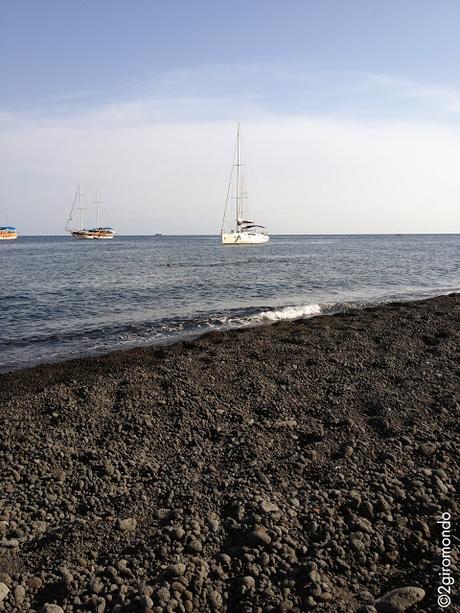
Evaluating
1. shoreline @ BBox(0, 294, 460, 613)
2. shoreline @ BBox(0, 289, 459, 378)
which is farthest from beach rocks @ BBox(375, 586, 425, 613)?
shoreline @ BBox(0, 289, 459, 378)

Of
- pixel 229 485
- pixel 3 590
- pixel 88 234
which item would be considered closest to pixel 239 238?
pixel 88 234

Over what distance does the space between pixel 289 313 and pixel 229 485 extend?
14932 millimetres

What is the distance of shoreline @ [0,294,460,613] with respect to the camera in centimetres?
A: 416

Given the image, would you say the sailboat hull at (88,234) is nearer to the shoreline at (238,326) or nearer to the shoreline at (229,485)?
the shoreline at (238,326)

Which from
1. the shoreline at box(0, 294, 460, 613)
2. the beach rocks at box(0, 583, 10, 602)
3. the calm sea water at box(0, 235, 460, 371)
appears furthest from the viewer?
the calm sea water at box(0, 235, 460, 371)

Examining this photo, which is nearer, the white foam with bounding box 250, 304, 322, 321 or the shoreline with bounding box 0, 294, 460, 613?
the shoreline with bounding box 0, 294, 460, 613


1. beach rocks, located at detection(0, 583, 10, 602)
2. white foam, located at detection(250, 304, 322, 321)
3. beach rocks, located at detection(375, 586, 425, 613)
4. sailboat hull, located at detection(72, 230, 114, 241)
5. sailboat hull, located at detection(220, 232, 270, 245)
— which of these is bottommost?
beach rocks, located at detection(0, 583, 10, 602)

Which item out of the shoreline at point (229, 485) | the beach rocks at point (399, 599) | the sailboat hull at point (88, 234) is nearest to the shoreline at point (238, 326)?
the shoreline at point (229, 485)

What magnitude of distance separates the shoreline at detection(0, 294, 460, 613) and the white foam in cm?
893

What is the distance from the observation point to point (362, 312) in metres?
18.5

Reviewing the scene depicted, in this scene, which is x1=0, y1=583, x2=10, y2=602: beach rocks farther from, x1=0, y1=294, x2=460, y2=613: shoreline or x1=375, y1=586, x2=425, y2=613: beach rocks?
x1=375, y1=586, x2=425, y2=613: beach rocks

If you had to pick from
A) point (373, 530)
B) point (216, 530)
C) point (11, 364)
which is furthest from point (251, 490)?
point (11, 364)

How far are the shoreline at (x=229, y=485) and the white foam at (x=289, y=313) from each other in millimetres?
8932

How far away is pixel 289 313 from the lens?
66.5ft
